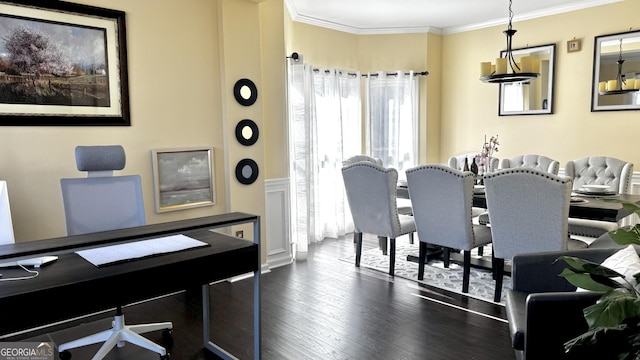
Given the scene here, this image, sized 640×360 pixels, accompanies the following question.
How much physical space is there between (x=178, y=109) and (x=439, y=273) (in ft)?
8.91

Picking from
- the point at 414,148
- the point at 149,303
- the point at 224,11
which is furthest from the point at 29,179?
the point at 414,148

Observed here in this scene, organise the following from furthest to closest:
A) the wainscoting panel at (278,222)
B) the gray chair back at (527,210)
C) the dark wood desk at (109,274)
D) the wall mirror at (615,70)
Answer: the wall mirror at (615,70) → the wainscoting panel at (278,222) → the gray chair back at (527,210) → the dark wood desk at (109,274)

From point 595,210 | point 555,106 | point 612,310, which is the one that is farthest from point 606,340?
point 555,106

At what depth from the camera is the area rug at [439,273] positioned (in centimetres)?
373

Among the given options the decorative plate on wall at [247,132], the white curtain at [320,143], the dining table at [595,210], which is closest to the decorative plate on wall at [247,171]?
the decorative plate on wall at [247,132]

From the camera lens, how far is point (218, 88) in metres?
3.91

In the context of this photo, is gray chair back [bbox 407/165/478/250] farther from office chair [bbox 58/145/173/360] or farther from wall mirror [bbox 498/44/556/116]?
wall mirror [bbox 498/44/556/116]

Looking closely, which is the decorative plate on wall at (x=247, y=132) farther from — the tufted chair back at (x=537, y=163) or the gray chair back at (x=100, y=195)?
the tufted chair back at (x=537, y=163)

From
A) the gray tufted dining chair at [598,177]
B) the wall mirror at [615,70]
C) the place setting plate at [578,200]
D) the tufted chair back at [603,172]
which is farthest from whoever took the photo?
the wall mirror at [615,70]

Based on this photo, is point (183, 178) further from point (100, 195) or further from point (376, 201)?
point (376, 201)

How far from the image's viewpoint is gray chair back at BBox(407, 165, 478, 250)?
3521 mm

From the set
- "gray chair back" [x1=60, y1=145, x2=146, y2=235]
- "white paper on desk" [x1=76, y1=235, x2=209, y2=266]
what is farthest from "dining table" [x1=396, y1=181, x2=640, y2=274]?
"gray chair back" [x1=60, y1=145, x2=146, y2=235]

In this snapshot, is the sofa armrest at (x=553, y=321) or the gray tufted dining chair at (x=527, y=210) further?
the gray tufted dining chair at (x=527, y=210)

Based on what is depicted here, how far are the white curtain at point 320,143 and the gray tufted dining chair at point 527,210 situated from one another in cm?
206
